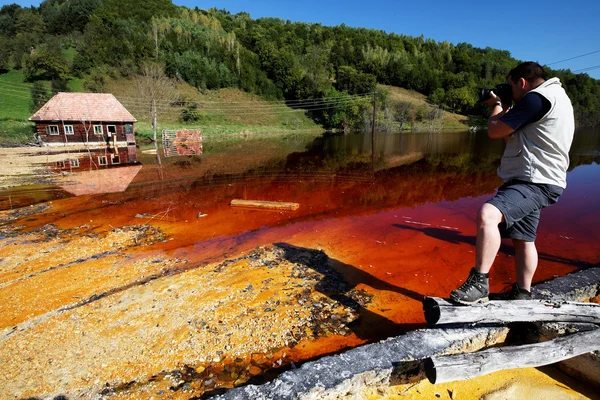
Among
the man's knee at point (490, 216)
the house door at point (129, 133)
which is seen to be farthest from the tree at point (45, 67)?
the man's knee at point (490, 216)

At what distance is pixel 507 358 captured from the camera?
2512 mm

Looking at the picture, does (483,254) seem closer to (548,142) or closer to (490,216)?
(490,216)

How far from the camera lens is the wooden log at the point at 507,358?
2346 millimetres

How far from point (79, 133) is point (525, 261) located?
36180 millimetres

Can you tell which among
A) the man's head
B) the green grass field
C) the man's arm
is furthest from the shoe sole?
the green grass field

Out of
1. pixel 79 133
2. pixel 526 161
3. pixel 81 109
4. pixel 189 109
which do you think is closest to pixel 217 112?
pixel 189 109

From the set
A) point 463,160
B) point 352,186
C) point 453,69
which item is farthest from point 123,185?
point 453,69

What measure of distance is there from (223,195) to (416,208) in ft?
20.2

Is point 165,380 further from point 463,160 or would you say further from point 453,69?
point 453,69

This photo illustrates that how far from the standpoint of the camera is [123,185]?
40.0 feet

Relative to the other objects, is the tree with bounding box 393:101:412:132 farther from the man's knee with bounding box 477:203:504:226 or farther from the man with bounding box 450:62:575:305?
the man's knee with bounding box 477:203:504:226

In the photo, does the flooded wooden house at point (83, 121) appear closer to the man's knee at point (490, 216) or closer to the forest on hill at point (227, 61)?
the forest on hill at point (227, 61)

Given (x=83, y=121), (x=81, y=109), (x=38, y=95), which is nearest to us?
(x=83, y=121)

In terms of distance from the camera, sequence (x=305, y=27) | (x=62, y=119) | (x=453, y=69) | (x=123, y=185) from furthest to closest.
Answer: (x=305, y=27) < (x=453, y=69) < (x=62, y=119) < (x=123, y=185)
